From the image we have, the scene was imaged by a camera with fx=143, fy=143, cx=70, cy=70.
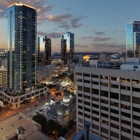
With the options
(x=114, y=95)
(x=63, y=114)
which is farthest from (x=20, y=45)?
(x=114, y=95)

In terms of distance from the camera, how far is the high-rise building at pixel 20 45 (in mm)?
90875

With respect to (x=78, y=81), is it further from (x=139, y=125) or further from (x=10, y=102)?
(x=10, y=102)

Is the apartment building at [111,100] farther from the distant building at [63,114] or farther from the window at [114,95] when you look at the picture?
the distant building at [63,114]

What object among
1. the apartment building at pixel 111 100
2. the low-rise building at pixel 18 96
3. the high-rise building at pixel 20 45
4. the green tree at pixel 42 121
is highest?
the high-rise building at pixel 20 45

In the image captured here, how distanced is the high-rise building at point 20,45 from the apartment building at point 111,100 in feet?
191

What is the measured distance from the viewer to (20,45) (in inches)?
3602

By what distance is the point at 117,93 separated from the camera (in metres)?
37.8

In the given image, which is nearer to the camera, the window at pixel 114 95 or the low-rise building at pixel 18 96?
the window at pixel 114 95

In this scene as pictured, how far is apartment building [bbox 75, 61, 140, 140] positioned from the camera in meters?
Answer: 35.5

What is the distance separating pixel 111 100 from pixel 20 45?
71.9 metres

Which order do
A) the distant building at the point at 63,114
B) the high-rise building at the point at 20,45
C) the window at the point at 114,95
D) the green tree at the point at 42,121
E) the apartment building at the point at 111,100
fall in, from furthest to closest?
the high-rise building at the point at 20,45
the distant building at the point at 63,114
the green tree at the point at 42,121
the window at the point at 114,95
the apartment building at the point at 111,100

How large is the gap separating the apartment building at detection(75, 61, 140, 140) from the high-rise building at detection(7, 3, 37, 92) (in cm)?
5824

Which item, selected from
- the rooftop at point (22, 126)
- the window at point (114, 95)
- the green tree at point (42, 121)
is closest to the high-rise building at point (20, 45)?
the green tree at point (42, 121)

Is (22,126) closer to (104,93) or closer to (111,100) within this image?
(104,93)
